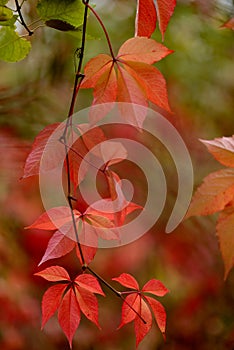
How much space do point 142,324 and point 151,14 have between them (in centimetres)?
31

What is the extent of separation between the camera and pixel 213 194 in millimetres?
556

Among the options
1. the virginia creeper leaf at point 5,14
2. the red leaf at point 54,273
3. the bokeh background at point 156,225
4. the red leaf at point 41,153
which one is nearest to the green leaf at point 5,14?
the virginia creeper leaf at point 5,14

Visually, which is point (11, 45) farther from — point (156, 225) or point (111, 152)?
point (156, 225)

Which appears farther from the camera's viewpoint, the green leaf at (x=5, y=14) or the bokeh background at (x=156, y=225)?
the bokeh background at (x=156, y=225)

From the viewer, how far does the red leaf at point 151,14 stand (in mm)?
451

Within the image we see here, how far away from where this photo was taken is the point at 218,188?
0.56 meters

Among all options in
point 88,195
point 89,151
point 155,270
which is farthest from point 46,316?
point 155,270

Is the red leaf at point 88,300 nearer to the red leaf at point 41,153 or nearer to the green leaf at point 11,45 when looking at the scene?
the red leaf at point 41,153

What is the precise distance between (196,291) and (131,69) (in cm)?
127

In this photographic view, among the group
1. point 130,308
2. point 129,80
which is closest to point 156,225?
point 130,308

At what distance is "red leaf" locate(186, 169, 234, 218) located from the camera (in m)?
0.55

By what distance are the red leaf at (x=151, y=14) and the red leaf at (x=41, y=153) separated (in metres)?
0.12

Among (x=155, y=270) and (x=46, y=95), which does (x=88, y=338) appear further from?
(x=46, y=95)

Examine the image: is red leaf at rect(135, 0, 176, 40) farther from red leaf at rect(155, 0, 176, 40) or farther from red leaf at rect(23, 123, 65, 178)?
red leaf at rect(23, 123, 65, 178)
